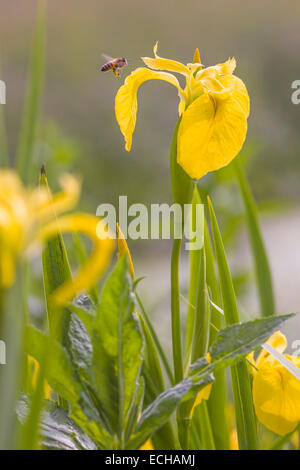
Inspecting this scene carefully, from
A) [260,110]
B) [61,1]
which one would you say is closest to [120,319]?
[260,110]

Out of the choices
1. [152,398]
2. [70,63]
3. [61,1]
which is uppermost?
[61,1]

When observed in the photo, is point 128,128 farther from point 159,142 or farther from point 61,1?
point 61,1

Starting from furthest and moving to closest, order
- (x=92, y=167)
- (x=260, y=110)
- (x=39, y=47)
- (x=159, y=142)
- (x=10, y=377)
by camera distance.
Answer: (x=260, y=110) → (x=159, y=142) → (x=92, y=167) → (x=39, y=47) → (x=10, y=377)

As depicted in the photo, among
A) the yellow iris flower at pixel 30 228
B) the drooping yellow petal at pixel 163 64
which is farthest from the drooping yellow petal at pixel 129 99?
the yellow iris flower at pixel 30 228

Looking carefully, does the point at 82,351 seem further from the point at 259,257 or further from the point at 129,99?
the point at 259,257

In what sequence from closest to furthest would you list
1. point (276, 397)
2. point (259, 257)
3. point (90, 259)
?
point (90, 259) < point (276, 397) < point (259, 257)

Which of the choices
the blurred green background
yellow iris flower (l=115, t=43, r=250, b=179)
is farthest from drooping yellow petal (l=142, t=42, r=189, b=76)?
the blurred green background

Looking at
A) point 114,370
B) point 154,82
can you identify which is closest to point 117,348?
point 114,370
